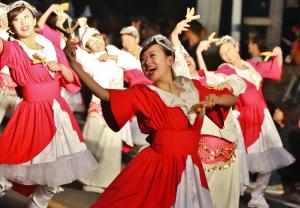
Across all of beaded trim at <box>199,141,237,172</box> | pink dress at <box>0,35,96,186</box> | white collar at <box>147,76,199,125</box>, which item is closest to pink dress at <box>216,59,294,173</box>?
beaded trim at <box>199,141,237,172</box>

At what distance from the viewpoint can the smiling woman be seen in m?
8.05

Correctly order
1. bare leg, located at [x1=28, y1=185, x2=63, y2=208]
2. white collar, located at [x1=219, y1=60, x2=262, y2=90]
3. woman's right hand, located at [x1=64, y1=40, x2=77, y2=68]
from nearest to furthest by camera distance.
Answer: woman's right hand, located at [x1=64, y1=40, x2=77, y2=68] → bare leg, located at [x1=28, y1=185, x2=63, y2=208] → white collar, located at [x1=219, y1=60, x2=262, y2=90]

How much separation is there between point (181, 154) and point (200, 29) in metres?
6.24

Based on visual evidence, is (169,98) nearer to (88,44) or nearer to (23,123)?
(23,123)

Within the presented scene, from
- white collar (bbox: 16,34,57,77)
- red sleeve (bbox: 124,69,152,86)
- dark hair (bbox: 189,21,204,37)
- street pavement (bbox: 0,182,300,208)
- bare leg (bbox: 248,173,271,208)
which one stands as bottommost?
street pavement (bbox: 0,182,300,208)

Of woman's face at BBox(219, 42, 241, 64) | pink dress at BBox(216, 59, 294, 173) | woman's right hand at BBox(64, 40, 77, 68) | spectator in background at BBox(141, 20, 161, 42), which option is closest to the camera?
woman's right hand at BBox(64, 40, 77, 68)

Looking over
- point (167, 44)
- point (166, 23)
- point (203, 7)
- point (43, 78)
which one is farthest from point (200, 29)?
point (167, 44)

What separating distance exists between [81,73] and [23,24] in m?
2.53

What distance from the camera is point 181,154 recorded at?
248 inches

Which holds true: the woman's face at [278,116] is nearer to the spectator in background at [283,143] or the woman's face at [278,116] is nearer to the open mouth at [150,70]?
the spectator in background at [283,143]

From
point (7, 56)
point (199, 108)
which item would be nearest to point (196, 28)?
point (7, 56)

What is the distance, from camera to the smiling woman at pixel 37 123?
805cm

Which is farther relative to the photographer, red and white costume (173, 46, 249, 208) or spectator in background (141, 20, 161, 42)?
spectator in background (141, 20, 161, 42)

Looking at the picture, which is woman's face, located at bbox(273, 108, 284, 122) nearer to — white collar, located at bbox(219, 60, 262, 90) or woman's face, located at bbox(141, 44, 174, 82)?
white collar, located at bbox(219, 60, 262, 90)
